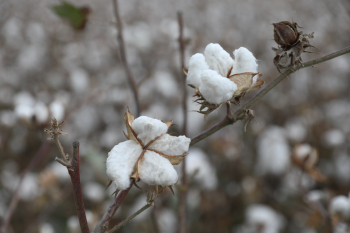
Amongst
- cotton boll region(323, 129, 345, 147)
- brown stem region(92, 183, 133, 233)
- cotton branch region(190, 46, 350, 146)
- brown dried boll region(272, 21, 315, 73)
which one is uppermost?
cotton boll region(323, 129, 345, 147)

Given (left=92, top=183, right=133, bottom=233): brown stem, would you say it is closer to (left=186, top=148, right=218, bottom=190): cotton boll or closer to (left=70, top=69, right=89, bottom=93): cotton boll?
(left=186, top=148, right=218, bottom=190): cotton boll

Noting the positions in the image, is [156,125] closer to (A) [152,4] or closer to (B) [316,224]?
(B) [316,224]

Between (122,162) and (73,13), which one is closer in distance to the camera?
(122,162)

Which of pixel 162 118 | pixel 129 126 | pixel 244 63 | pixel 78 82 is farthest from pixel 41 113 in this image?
pixel 78 82

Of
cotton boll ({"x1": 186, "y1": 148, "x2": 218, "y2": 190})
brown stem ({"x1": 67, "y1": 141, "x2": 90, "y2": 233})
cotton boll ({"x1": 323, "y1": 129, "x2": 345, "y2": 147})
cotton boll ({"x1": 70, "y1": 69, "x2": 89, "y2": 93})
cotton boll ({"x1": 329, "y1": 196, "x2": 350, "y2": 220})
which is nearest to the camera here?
brown stem ({"x1": 67, "y1": 141, "x2": 90, "y2": 233})

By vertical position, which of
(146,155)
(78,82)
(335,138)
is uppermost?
(78,82)

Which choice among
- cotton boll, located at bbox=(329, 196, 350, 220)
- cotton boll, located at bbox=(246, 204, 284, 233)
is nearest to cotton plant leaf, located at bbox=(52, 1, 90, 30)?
cotton boll, located at bbox=(329, 196, 350, 220)

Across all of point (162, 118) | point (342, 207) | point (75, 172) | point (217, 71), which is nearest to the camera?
point (75, 172)

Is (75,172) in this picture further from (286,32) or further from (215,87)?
(286,32)

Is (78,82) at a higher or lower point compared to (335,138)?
higher
